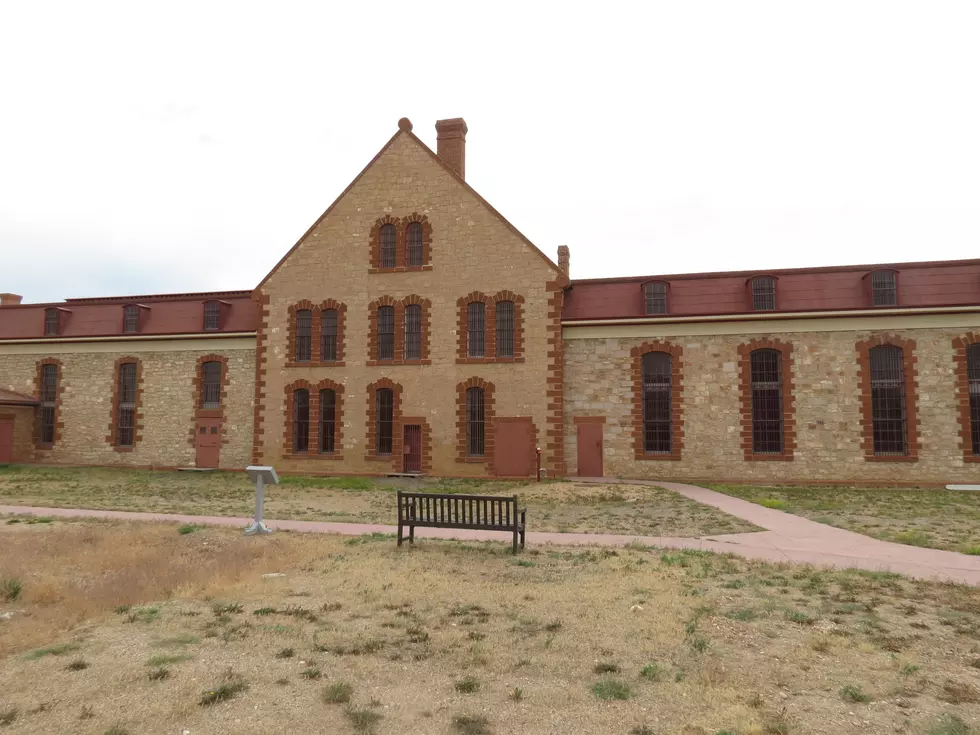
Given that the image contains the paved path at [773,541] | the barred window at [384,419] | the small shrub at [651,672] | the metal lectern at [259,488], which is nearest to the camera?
the small shrub at [651,672]

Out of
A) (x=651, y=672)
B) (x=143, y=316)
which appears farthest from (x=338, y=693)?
(x=143, y=316)

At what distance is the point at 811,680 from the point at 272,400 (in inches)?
947

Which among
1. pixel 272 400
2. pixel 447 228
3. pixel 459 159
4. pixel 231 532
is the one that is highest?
pixel 459 159

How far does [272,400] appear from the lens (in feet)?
85.5

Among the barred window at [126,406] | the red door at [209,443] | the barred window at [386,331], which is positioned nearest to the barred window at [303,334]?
the barred window at [386,331]

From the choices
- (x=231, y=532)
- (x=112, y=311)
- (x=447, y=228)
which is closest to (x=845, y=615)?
(x=231, y=532)

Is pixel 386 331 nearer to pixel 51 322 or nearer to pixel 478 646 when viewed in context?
pixel 51 322

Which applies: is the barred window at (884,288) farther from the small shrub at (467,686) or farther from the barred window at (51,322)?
the barred window at (51,322)

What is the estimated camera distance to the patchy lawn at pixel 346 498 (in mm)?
13898

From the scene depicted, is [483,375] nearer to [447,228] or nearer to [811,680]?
[447,228]

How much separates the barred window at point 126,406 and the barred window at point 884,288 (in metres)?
31.7

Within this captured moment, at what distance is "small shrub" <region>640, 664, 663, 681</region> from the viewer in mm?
5302

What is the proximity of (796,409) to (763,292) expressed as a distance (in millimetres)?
4653

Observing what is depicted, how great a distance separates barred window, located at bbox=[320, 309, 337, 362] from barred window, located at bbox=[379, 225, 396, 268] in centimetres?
302
